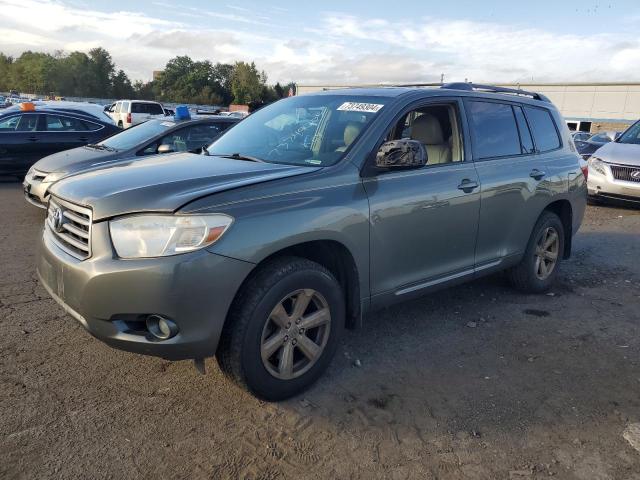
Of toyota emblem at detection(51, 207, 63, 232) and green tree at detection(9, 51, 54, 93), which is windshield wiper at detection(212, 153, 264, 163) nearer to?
toyota emblem at detection(51, 207, 63, 232)

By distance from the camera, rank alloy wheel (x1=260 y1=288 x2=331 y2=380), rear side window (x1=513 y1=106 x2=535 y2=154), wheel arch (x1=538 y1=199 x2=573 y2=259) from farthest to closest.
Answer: wheel arch (x1=538 y1=199 x2=573 y2=259)
rear side window (x1=513 y1=106 x2=535 y2=154)
alloy wheel (x1=260 y1=288 x2=331 y2=380)

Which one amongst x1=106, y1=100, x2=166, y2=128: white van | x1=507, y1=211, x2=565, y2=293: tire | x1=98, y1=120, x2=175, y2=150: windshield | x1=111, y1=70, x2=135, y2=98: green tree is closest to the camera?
x1=507, y1=211, x2=565, y2=293: tire

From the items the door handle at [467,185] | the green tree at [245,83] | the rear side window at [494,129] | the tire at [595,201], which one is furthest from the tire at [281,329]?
the green tree at [245,83]

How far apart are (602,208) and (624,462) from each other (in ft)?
29.5

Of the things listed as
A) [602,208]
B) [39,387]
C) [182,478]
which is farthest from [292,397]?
[602,208]

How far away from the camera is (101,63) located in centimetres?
8825

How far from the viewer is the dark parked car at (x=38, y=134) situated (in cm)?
1040

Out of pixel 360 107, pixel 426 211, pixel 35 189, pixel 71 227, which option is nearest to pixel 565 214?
pixel 426 211

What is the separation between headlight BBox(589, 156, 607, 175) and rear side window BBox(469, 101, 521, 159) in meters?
6.13

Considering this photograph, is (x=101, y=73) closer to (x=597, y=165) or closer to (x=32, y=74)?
(x=32, y=74)

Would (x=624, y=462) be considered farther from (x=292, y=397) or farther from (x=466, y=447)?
(x=292, y=397)

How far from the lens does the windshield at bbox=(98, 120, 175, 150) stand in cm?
768

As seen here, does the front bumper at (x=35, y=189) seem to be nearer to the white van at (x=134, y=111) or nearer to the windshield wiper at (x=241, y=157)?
the windshield wiper at (x=241, y=157)

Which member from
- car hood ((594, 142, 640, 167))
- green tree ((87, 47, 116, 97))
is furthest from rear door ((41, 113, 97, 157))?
green tree ((87, 47, 116, 97))
